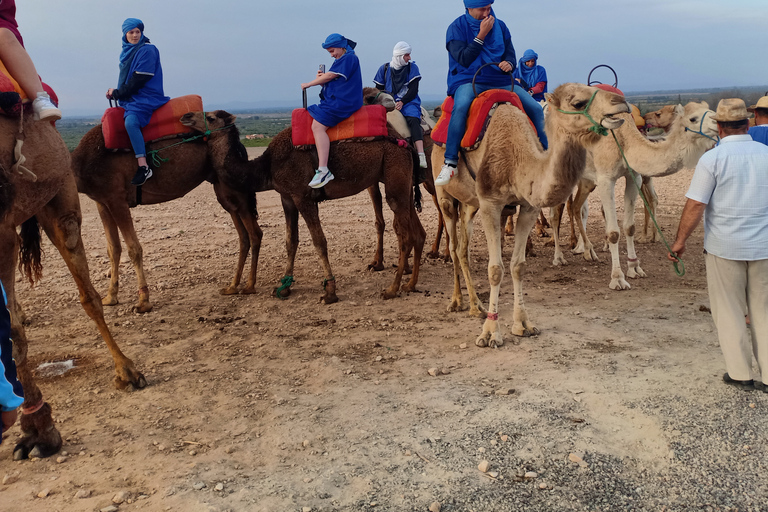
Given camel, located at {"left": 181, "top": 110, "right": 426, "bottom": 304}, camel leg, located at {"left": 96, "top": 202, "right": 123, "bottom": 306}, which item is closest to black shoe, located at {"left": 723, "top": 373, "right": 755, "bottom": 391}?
camel, located at {"left": 181, "top": 110, "right": 426, "bottom": 304}

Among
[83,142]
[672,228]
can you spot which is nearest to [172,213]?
[83,142]

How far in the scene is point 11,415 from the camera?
2502 mm

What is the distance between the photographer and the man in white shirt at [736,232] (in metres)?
4.33

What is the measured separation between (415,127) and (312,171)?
5.69ft

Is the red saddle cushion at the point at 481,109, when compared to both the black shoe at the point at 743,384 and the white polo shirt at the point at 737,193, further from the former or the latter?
the black shoe at the point at 743,384

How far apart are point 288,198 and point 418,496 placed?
520cm

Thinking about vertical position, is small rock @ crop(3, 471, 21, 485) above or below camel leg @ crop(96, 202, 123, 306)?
below

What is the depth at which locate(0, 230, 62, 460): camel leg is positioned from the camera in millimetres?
4031

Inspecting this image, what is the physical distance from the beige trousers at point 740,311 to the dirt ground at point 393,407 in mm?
211

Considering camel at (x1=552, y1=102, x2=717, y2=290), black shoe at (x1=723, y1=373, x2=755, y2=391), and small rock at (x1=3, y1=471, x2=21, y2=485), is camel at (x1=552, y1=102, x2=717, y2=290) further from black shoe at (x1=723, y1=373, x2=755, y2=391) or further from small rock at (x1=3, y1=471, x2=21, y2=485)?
small rock at (x1=3, y1=471, x2=21, y2=485)

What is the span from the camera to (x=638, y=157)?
704cm

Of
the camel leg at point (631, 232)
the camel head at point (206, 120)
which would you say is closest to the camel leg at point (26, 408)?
the camel head at point (206, 120)

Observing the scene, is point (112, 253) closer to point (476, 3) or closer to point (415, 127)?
point (415, 127)

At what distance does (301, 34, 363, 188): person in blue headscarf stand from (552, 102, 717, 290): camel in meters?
3.00
